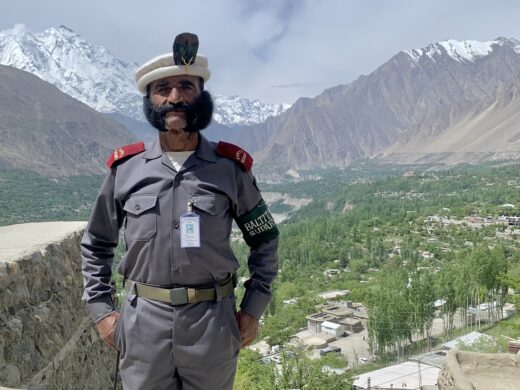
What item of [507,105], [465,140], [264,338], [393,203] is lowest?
[264,338]

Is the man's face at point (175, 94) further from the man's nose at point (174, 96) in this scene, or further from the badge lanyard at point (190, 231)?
the badge lanyard at point (190, 231)

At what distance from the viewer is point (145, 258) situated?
2.09m

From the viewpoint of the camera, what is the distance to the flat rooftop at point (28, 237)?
4094mm

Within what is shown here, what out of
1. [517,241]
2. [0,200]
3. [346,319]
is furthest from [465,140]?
[346,319]

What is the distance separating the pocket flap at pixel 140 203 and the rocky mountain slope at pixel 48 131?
134701 millimetres

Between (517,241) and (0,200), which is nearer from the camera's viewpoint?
(517,241)

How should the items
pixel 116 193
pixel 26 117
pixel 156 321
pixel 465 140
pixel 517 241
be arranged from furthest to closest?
pixel 465 140, pixel 26 117, pixel 517 241, pixel 116 193, pixel 156 321

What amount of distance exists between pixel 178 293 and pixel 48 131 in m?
170

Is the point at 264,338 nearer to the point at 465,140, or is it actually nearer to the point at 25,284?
the point at 25,284

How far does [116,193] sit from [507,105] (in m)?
222

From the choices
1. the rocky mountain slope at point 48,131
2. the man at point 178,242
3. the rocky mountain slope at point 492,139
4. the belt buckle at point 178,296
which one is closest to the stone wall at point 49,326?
the man at point 178,242

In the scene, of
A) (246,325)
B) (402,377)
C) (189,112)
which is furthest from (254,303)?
(402,377)

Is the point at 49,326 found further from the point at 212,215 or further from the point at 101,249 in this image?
the point at 212,215

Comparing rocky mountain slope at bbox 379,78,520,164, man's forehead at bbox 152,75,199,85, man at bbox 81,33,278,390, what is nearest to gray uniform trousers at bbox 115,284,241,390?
man at bbox 81,33,278,390
